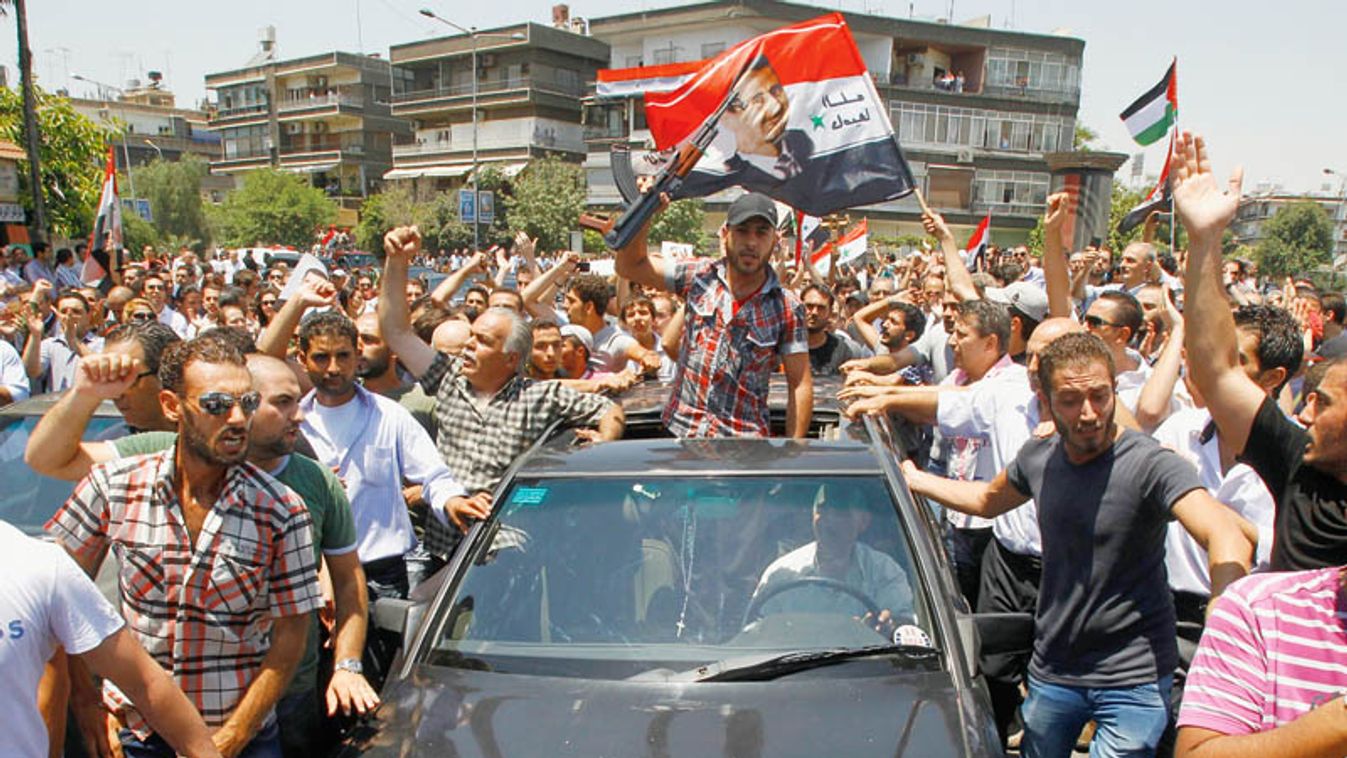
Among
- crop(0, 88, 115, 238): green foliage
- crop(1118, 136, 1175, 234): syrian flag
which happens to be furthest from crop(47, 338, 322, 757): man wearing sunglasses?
crop(0, 88, 115, 238): green foliage

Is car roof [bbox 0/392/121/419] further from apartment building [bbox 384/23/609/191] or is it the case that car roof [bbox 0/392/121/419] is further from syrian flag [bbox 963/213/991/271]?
apartment building [bbox 384/23/609/191]

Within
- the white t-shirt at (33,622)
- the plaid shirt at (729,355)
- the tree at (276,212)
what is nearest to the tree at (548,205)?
the tree at (276,212)

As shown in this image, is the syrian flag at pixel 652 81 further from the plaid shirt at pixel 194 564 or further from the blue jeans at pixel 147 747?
the blue jeans at pixel 147 747

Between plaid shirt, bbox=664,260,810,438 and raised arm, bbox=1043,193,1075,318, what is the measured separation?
5.78 feet

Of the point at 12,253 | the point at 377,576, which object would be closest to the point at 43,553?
the point at 377,576

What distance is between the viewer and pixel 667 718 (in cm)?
238

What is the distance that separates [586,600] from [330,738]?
2.94 ft

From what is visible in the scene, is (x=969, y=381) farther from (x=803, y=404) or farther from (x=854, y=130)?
(x=854, y=130)

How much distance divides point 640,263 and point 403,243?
1.07 meters

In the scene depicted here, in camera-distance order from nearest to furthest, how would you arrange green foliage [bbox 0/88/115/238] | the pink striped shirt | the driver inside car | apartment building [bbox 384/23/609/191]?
the pink striped shirt → the driver inside car → green foliage [bbox 0/88/115/238] → apartment building [bbox 384/23/609/191]

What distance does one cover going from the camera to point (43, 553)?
1.88 m

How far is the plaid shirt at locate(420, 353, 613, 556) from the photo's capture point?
388 cm

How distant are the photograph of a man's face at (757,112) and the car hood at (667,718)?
133 inches

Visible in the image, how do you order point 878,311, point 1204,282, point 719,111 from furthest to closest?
1. point 878,311
2. point 719,111
3. point 1204,282
